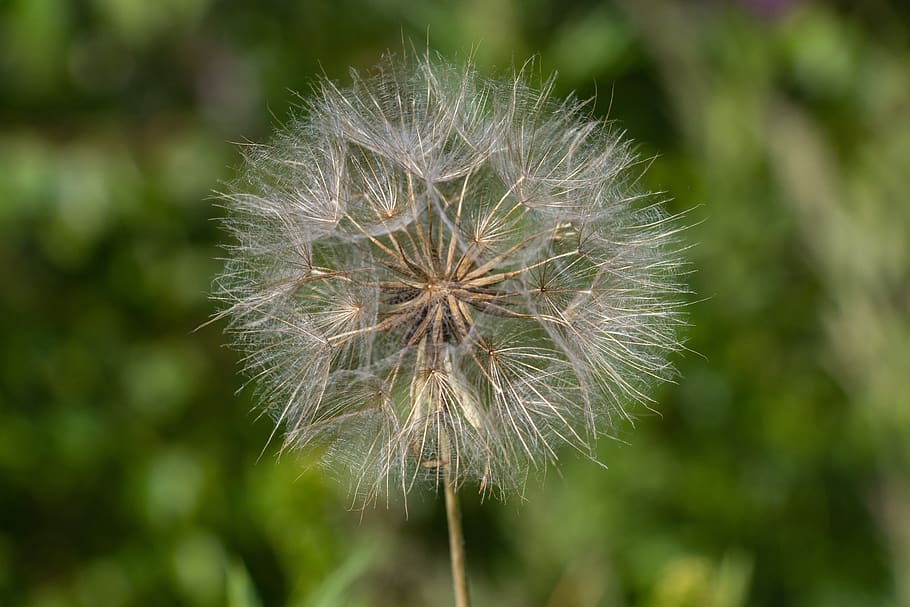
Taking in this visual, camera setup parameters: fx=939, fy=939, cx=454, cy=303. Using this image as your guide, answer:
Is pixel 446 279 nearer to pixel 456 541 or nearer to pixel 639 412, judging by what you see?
pixel 456 541

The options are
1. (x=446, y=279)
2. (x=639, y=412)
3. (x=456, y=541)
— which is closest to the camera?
(x=456, y=541)

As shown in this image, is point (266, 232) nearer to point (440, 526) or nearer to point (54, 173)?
point (54, 173)

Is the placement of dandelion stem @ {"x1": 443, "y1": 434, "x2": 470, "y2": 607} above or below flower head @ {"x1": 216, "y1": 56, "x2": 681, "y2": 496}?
below

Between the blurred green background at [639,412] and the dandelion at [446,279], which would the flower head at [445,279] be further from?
the blurred green background at [639,412]

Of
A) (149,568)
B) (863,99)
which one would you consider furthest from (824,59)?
(149,568)

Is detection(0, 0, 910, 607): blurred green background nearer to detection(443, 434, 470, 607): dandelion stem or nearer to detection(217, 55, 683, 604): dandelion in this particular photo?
detection(217, 55, 683, 604): dandelion

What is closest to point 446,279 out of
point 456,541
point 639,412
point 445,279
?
point 445,279

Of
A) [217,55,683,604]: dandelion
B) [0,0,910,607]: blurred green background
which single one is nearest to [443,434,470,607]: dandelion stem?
[217,55,683,604]: dandelion
